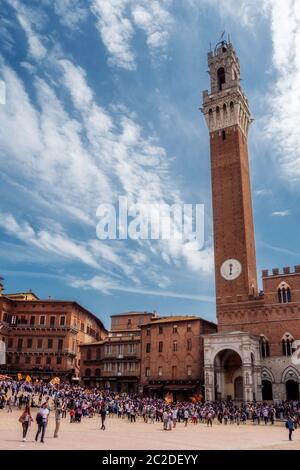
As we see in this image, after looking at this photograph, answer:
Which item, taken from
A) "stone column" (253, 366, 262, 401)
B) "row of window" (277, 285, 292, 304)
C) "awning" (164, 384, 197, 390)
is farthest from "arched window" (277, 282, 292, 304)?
"awning" (164, 384, 197, 390)

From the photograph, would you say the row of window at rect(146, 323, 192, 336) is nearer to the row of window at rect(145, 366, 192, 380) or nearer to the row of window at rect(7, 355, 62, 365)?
the row of window at rect(145, 366, 192, 380)

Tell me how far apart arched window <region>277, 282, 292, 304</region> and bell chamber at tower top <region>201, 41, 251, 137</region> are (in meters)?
23.8

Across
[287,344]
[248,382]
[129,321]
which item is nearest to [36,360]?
[129,321]

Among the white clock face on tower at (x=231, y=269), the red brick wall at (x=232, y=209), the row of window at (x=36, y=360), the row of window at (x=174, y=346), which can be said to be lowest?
the row of window at (x=36, y=360)

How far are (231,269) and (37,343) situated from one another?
94.5 feet

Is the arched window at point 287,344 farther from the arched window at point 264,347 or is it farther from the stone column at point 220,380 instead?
the stone column at point 220,380

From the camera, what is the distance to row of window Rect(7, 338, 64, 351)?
193 ft

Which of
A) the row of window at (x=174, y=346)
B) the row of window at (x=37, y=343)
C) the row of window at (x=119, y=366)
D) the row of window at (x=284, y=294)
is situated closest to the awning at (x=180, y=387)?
the row of window at (x=174, y=346)

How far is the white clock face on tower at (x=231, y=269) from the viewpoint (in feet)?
169

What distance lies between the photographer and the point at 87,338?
67438 millimetres

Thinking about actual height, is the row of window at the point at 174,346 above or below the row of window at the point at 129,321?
below

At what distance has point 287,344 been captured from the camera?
45188mm

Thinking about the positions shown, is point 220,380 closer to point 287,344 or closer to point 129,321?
point 287,344
